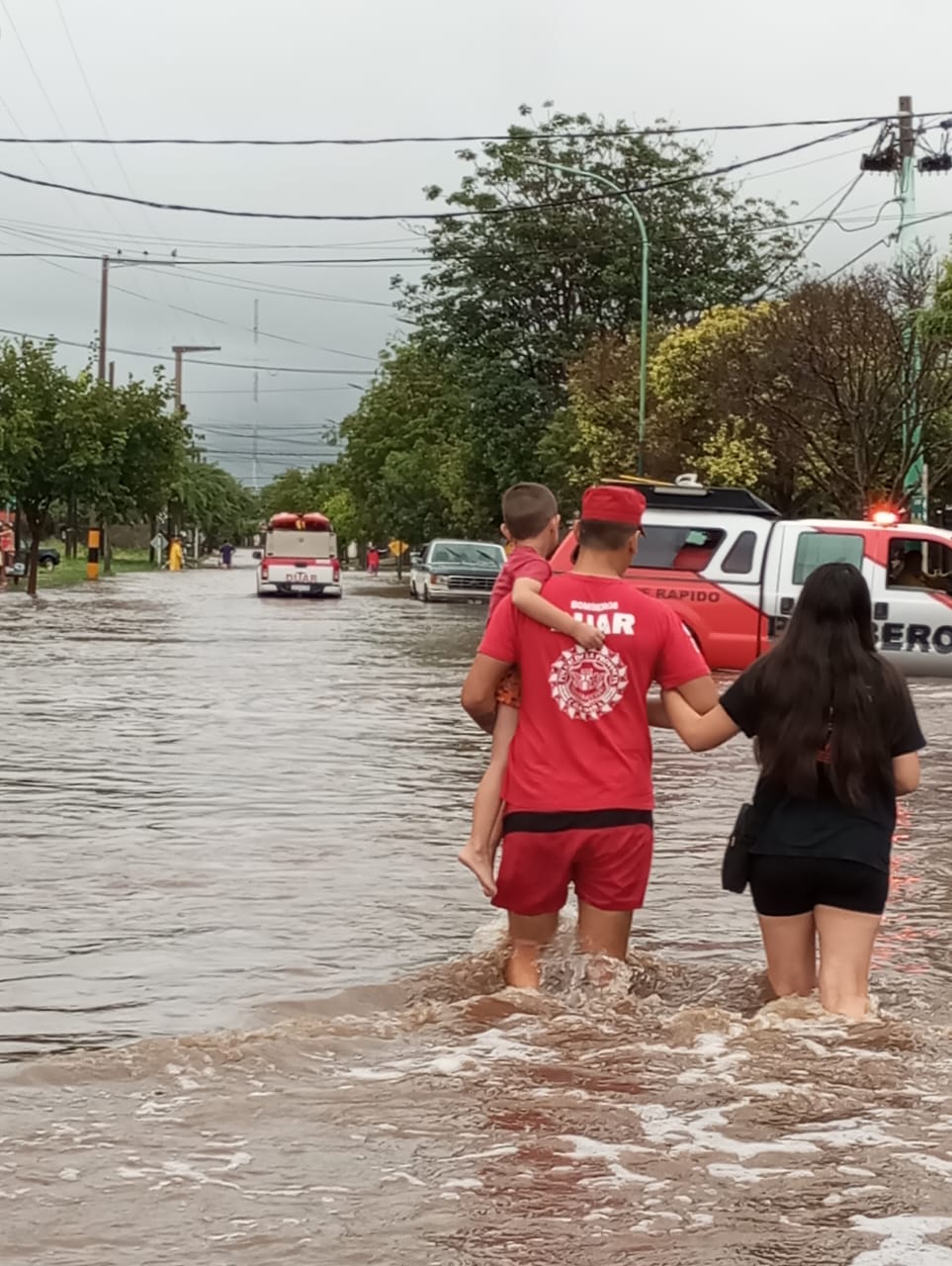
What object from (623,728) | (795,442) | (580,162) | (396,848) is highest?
(580,162)

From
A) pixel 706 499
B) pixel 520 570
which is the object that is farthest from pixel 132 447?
pixel 520 570

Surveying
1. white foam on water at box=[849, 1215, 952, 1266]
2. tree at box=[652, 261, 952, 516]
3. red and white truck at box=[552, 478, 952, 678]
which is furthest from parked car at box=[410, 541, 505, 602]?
white foam on water at box=[849, 1215, 952, 1266]

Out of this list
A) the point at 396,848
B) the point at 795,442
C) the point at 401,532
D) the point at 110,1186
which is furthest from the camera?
the point at 401,532

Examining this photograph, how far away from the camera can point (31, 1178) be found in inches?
195

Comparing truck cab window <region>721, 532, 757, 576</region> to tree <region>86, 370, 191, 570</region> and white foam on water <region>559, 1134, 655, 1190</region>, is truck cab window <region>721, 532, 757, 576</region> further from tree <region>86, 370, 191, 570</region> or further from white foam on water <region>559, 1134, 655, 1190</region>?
tree <region>86, 370, 191, 570</region>

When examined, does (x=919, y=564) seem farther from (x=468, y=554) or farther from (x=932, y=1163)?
(x=468, y=554)

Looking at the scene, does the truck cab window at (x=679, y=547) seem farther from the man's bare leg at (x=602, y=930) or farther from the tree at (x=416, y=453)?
the tree at (x=416, y=453)

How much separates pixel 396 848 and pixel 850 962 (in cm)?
461

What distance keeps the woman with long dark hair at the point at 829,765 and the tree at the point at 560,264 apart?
168ft

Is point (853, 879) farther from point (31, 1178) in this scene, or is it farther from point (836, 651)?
point (31, 1178)

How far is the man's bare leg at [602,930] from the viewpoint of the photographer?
21.0ft

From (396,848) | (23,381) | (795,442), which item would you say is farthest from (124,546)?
(396,848)

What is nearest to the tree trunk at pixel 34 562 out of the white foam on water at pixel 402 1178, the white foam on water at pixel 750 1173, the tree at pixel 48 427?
the tree at pixel 48 427

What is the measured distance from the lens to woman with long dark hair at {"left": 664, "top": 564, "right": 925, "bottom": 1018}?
6035 millimetres
